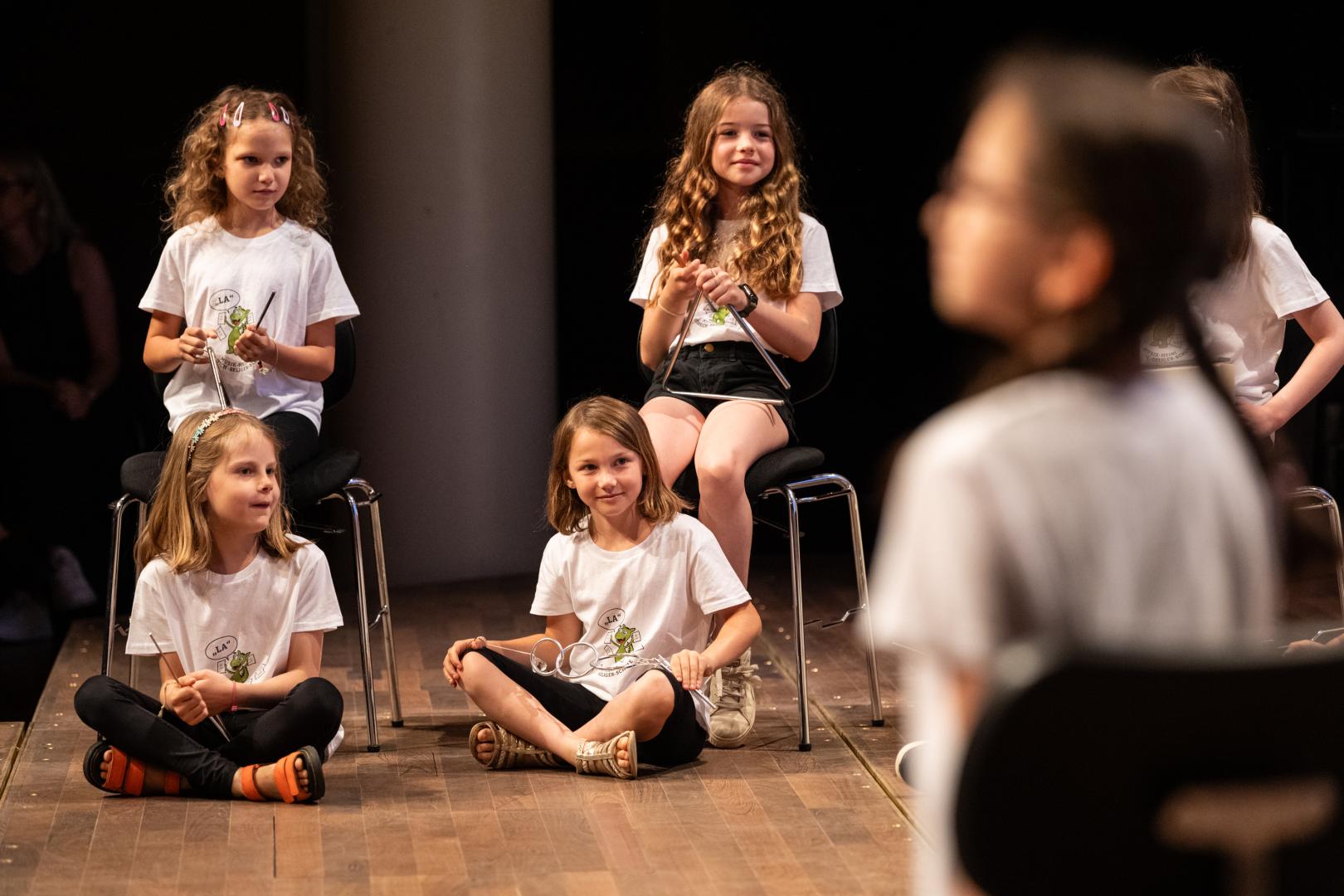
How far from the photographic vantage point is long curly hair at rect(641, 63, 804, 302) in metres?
3.33

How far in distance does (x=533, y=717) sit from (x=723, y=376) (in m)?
0.79

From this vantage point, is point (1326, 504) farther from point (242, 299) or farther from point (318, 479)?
point (242, 299)

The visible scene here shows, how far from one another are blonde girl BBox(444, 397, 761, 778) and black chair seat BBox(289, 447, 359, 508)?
0.39 m

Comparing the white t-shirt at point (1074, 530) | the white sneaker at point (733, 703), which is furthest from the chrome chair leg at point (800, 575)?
the white t-shirt at point (1074, 530)

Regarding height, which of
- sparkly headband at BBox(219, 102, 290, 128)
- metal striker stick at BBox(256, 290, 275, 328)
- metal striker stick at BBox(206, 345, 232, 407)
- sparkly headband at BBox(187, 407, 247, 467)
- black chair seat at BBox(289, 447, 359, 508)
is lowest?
black chair seat at BBox(289, 447, 359, 508)

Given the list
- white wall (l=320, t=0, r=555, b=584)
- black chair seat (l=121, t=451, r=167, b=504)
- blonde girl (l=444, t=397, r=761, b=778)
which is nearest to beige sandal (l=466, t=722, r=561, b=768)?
blonde girl (l=444, t=397, r=761, b=778)

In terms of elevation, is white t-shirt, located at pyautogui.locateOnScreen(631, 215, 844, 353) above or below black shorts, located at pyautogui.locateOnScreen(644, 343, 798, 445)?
above

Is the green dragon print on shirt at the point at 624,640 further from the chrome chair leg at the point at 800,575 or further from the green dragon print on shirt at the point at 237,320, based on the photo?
the green dragon print on shirt at the point at 237,320

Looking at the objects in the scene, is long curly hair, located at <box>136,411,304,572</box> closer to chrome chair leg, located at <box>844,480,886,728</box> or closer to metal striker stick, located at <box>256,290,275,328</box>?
metal striker stick, located at <box>256,290,275,328</box>

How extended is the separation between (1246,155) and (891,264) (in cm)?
241

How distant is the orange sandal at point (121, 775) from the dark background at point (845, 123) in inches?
91.8

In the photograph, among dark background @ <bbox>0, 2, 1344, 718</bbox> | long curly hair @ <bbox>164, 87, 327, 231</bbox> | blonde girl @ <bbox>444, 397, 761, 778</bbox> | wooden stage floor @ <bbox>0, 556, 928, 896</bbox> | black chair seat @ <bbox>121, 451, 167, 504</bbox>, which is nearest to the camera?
wooden stage floor @ <bbox>0, 556, 928, 896</bbox>

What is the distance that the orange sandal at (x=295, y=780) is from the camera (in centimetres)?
280

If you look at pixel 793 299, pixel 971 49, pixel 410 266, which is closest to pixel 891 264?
pixel 971 49
